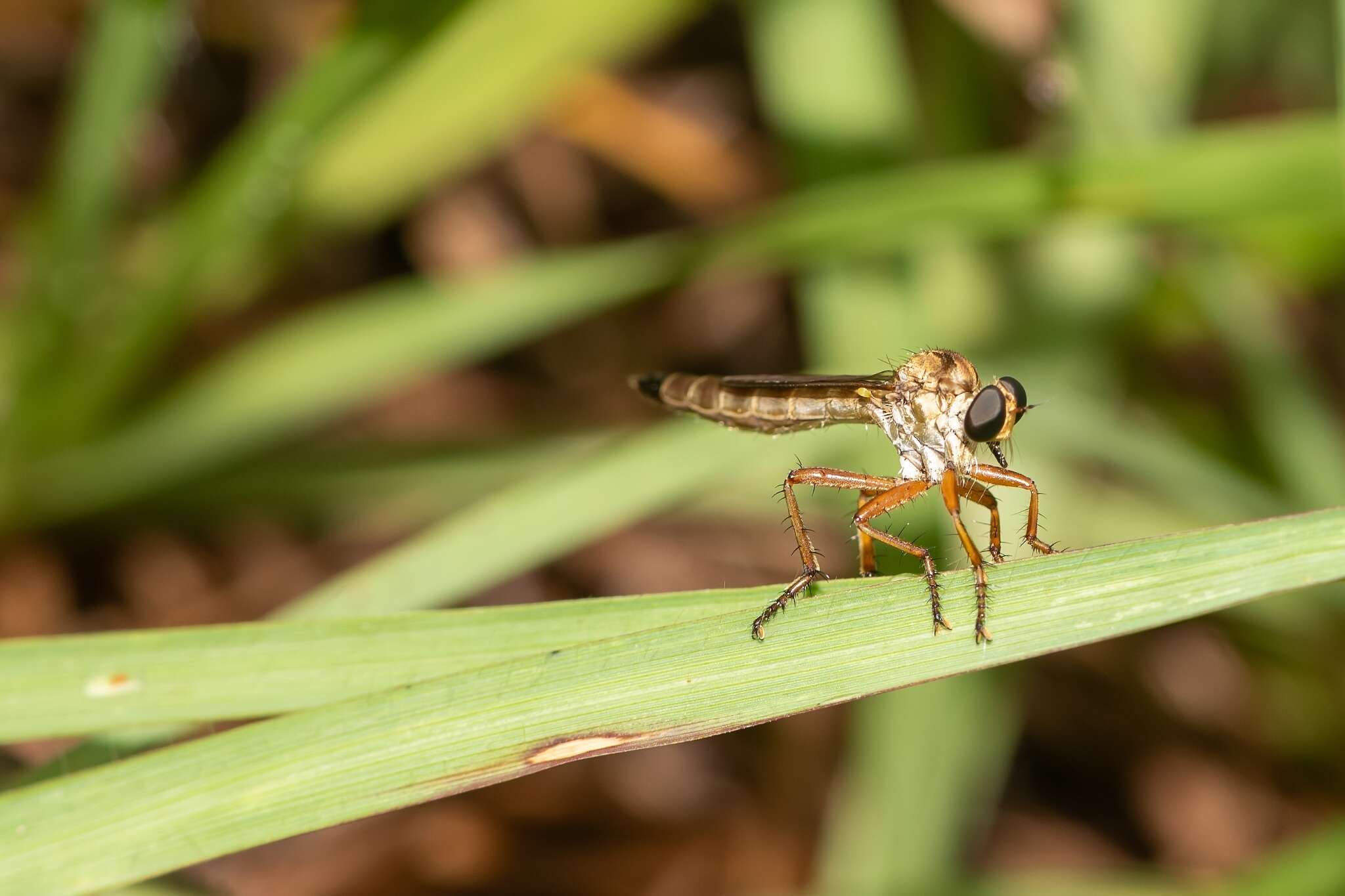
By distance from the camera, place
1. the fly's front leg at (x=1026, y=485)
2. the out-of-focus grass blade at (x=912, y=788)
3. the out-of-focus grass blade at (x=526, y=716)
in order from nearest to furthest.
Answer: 1. the out-of-focus grass blade at (x=526, y=716)
2. the fly's front leg at (x=1026, y=485)
3. the out-of-focus grass blade at (x=912, y=788)

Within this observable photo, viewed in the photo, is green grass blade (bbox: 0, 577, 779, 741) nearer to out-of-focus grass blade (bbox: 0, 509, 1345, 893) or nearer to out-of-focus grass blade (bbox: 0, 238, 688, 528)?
out-of-focus grass blade (bbox: 0, 509, 1345, 893)

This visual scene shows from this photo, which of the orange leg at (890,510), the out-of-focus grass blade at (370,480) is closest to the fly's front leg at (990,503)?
the orange leg at (890,510)

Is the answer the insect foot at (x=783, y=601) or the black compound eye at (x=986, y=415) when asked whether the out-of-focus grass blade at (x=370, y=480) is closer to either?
the black compound eye at (x=986, y=415)

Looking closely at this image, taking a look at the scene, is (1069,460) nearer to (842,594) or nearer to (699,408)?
(699,408)

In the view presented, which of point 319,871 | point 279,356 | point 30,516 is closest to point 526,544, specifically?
point 279,356

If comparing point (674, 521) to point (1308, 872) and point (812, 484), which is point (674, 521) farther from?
point (1308, 872)

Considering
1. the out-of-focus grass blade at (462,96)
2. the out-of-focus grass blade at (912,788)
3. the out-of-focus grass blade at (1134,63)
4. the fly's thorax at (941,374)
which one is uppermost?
the out-of-focus grass blade at (462,96)
